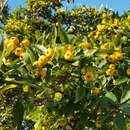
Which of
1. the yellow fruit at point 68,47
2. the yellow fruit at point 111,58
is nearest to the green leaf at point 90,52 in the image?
the yellow fruit at point 68,47

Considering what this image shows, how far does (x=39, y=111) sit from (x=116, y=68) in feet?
3.21

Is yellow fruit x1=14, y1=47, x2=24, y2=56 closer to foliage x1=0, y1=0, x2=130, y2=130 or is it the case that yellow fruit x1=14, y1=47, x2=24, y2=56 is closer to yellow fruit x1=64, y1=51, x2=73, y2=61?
foliage x1=0, y1=0, x2=130, y2=130

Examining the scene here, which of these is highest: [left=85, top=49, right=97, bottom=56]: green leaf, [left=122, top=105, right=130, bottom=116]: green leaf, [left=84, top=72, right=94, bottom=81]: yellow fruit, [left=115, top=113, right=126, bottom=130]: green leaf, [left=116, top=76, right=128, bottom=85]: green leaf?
[left=85, top=49, right=97, bottom=56]: green leaf

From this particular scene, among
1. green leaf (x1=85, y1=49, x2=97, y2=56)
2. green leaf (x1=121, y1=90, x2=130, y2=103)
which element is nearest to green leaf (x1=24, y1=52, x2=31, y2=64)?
green leaf (x1=85, y1=49, x2=97, y2=56)

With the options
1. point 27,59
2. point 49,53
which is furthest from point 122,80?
point 27,59

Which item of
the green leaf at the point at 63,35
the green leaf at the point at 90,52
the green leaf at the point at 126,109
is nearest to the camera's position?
the green leaf at the point at 90,52

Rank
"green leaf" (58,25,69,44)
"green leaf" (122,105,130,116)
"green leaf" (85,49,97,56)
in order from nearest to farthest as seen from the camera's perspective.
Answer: "green leaf" (85,49,97,56) → "green leaf" (122,105,130,116) → "green leaf" (58,25,69,44)

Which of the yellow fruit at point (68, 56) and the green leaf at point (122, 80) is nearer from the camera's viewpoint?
the yellow fruit at point (68, 56)

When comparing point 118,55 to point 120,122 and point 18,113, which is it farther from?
point 18,113

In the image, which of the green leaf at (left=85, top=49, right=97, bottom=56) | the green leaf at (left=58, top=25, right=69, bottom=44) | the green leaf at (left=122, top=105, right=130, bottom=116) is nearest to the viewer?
the green leaf at (left=85, top=49, right=97, bottom=56)

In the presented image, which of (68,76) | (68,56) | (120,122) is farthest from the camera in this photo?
(68,76)

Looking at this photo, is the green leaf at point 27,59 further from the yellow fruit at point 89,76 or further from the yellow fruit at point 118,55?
the yellow fruit at point 118,55

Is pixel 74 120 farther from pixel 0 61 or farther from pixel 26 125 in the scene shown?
pixel 26 125

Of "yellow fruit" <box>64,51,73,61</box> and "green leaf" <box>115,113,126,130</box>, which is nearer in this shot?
"yellow fruit" <box>64,51,73,61</box>
